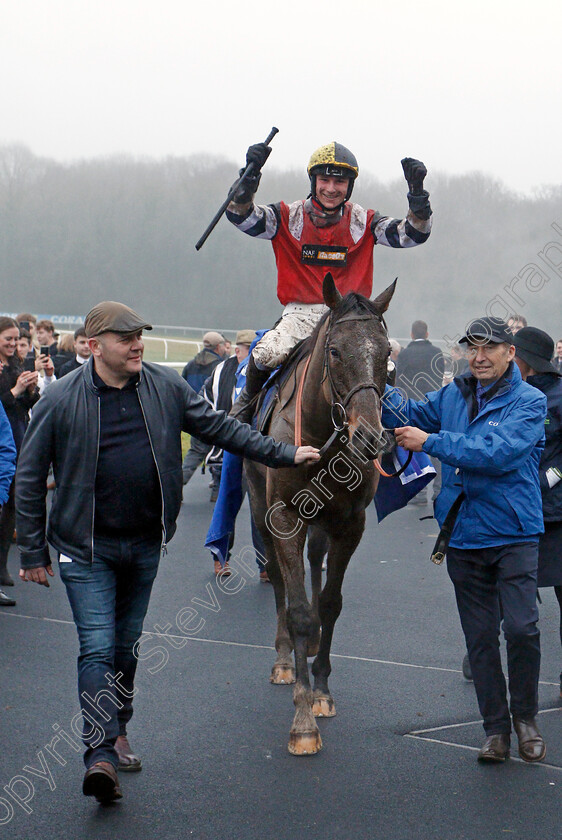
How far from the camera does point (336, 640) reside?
6.64m

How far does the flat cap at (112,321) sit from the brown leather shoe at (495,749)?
253 centimetres

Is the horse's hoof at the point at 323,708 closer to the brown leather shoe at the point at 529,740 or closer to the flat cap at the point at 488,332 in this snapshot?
the brown leather shoe at the point at 529,740

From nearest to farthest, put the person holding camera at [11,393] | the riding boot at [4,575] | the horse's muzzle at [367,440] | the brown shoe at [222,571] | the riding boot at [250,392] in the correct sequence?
the horse's muzzle at [367,440] < the riding boot at [250,392] < the person holding camera at [11,393] < the riding boot at [4,575] < the brown shoe at [222,571]

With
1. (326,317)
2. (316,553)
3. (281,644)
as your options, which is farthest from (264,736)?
(326,317)

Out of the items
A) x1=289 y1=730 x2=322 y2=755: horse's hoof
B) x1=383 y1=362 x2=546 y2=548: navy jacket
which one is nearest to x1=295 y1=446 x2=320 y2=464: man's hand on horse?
x1=383 y1=362 x2=546 y2=548: navy jacket

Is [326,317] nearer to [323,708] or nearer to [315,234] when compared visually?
[315,234]

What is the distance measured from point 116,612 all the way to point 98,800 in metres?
0.80

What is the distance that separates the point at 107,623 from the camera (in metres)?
4.12

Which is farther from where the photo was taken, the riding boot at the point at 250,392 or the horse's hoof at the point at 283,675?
the riding boot at the point at 250,392

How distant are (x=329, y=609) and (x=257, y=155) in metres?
2.75

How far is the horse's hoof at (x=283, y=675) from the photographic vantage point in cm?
575

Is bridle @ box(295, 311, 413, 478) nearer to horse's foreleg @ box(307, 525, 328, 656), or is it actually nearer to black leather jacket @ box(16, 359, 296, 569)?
black leather jacket @ box(16, 359, 296, 569)

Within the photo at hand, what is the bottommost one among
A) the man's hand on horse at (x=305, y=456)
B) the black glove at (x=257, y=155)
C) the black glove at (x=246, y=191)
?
the man's hand on horse at (x=305, y=456)

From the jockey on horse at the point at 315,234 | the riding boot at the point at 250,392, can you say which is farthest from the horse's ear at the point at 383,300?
the riding boot at the point at 250,392
